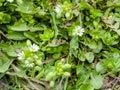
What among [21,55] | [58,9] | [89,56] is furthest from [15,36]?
[89,56]

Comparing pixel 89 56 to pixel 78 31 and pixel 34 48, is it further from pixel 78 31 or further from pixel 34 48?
pixel 34 48

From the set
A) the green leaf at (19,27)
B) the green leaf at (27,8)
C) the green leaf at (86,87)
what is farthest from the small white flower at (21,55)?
the green leaf at (86,87)

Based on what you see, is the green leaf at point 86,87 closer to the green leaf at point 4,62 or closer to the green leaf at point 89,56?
the green leaf at point 89,56

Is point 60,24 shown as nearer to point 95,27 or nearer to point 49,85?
point 95,27

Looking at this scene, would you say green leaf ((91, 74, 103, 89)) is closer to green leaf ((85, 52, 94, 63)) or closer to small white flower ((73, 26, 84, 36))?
green leaf ((85, 52, 94, 63))

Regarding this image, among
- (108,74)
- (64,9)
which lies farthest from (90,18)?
(108,74)

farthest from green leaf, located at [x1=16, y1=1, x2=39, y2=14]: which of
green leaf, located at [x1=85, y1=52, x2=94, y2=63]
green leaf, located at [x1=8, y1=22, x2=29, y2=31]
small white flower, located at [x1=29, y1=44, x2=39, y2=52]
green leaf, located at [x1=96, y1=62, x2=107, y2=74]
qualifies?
green leaf, located at [x1=96, y1=62, x2=107, y2=74]
